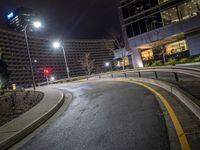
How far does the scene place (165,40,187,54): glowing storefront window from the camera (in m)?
46.7

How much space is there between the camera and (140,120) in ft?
21.5

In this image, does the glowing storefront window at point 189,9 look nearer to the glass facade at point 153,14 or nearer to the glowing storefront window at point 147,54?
the glass facade at point 153,14

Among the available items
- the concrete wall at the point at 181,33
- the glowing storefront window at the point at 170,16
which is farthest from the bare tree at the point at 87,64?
the glowing storefront window at the point at 170,16

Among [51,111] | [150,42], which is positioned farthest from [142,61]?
[51,111]

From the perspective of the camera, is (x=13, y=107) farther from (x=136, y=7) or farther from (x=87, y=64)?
(x=87, y=64)

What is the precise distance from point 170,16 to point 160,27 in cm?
267

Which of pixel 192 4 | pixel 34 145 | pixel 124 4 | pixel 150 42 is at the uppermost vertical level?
pixel 124 4

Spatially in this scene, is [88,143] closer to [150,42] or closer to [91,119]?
[91,119]

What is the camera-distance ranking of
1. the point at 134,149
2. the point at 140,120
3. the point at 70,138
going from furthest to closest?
the point at 140,120 → the point at 70,138 → the point at 134,149

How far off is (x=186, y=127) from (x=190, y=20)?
40.2m

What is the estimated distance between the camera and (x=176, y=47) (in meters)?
48.3

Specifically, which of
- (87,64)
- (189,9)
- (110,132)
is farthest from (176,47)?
(87,64)

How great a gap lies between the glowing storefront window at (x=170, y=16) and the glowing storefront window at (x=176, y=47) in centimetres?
473

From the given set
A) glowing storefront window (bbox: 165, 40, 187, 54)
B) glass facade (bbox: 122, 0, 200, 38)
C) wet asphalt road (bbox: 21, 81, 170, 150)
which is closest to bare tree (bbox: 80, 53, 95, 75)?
glass facade (bbox: 122, 0, 200, 38)
